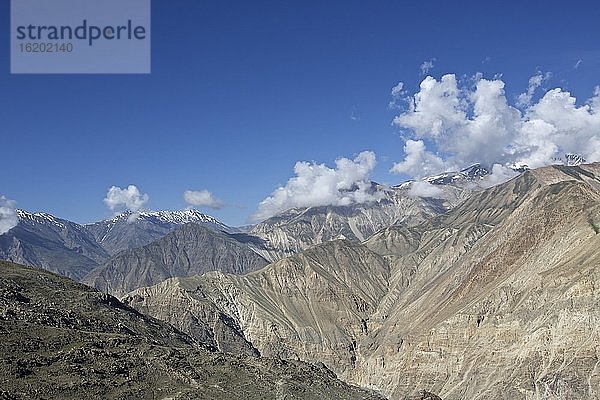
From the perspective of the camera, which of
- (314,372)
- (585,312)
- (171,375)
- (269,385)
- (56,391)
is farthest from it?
(585,312)

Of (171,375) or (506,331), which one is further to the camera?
(506,331)

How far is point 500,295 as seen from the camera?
594 ft

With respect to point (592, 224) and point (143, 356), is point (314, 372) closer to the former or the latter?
point (143, 356)

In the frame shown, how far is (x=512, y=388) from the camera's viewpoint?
149 meters

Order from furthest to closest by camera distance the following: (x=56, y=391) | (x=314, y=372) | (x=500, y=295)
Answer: (x=500, y=295) < (x=314, y=372) < (x=56, y=391)

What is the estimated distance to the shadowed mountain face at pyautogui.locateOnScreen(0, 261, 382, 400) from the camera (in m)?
93.8

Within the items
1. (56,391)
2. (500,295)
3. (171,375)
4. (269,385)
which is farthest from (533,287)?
(56,391)

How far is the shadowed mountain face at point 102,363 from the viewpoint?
93.8 m

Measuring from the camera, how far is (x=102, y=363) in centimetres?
10344

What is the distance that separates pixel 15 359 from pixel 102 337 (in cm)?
2202

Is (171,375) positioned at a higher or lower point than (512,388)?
higher

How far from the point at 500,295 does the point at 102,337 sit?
11696cm

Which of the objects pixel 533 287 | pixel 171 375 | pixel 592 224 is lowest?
pixel 171 375

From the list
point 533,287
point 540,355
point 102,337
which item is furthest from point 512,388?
point 102,337
